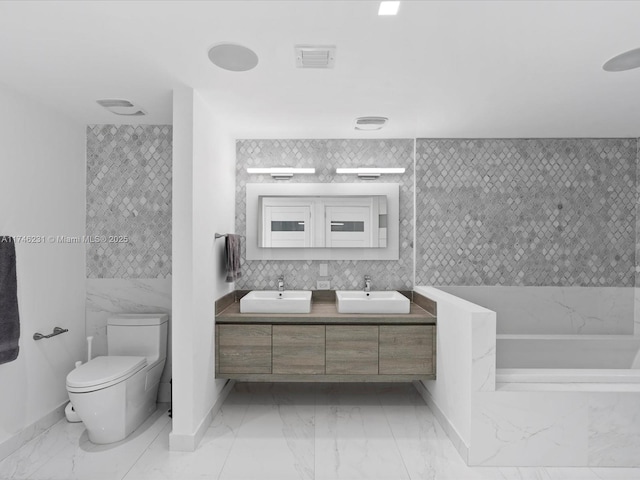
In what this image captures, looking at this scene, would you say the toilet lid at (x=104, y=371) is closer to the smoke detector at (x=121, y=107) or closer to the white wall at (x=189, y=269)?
the white wall at (x=189, y=269)

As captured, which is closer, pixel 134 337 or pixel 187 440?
pixel 187 440

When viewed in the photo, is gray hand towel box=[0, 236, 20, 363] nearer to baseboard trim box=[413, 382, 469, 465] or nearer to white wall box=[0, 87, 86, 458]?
white wall box=[0, 87, 86, 458]

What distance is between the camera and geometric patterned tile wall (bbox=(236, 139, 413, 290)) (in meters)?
3.74

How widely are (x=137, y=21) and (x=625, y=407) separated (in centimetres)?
342

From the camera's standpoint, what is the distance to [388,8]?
1652 mm

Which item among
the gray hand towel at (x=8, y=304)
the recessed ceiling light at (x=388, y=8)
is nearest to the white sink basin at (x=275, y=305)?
the gray hand towel at (x=8, y=304)

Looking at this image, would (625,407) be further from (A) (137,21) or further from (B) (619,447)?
(A) (137,21)

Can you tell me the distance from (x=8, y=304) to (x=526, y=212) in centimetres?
415

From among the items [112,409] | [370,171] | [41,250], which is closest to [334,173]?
[370,171]

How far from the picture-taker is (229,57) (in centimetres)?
212

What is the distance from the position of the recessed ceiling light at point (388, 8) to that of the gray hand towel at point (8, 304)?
8.58ft

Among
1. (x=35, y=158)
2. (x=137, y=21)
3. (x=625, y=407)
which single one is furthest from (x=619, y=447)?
Result: (x=35, y=158)

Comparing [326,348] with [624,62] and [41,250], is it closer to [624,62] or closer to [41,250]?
[41,250]

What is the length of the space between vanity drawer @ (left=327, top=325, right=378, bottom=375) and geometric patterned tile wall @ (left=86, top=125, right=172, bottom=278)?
5.29 feet
